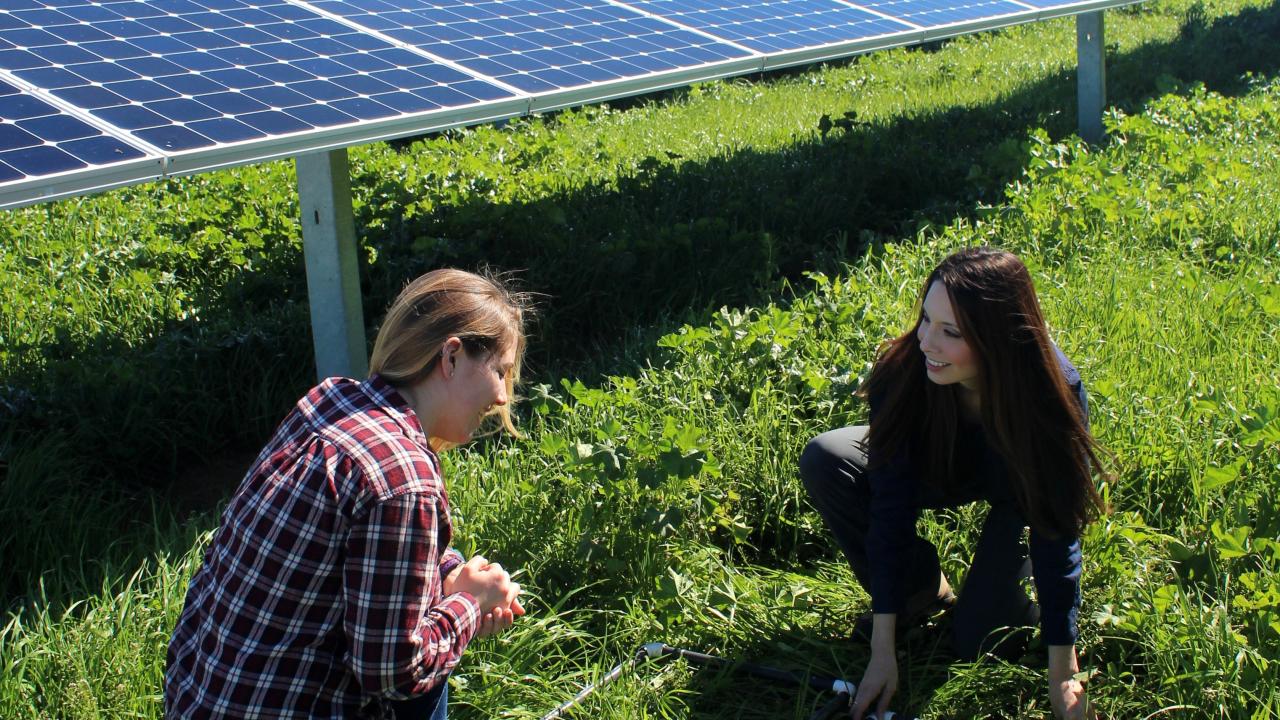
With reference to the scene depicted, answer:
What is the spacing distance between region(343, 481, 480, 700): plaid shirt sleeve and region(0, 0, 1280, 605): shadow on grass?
6.20 ft

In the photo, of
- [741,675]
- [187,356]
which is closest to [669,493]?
[741,675]

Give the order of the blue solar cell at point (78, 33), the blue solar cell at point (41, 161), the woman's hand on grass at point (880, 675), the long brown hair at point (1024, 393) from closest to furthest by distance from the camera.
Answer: the long brown hair at point (1024, 393) → the woman's hand on grass at point (880, 675) → the blue solar cell at point (41, 161) → the blue solar cell at point (78, 33)

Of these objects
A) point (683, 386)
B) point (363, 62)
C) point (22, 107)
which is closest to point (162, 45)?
point (363, 62)

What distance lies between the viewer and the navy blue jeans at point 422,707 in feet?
7.60

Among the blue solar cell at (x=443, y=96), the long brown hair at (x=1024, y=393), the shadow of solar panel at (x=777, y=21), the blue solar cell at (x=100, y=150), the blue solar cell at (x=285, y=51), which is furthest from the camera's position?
the shadow of solar panel at (x=777, y=21)

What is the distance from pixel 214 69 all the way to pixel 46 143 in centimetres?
111

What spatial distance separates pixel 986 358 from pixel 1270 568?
3.43ft

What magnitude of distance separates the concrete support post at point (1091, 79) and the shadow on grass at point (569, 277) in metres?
0.26

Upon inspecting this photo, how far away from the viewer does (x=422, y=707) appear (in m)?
2.33

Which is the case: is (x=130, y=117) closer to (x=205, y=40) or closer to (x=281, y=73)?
(x=281, y=73)

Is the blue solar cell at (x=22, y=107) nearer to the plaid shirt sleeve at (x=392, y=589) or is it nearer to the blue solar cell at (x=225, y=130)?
the blue solar cell at (x=225, y=130)

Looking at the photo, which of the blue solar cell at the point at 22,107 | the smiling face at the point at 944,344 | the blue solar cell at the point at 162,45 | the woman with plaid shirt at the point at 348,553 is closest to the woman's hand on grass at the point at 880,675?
the smiling face at the point at 944,344

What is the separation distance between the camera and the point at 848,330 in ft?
15.1

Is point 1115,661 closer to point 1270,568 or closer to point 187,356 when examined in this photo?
point 1270,568
